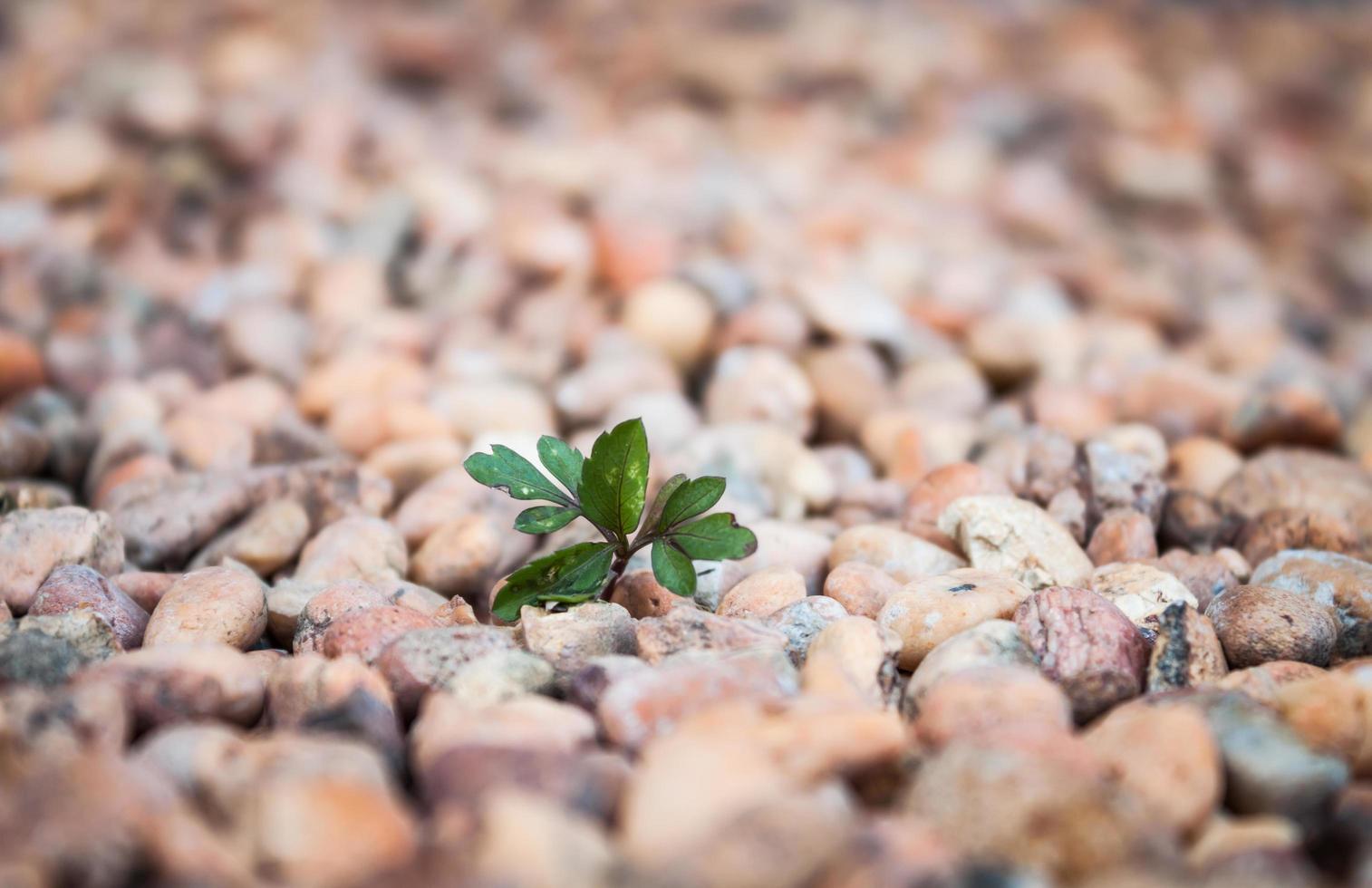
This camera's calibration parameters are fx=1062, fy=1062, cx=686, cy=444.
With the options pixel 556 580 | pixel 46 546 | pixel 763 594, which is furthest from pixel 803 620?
pixel 46 546

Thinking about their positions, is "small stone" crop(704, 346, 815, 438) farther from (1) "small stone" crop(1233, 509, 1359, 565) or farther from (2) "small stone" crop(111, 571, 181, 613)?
(2) "small stone" crop(111, 571, 181, 613)

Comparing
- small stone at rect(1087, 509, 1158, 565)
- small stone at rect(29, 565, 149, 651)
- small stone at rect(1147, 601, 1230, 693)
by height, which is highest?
small stone at rect(1147, 601, 1230, 693)

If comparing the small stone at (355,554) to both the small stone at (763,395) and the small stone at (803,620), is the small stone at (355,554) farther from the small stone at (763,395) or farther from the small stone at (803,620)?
the small stone at (763,395)

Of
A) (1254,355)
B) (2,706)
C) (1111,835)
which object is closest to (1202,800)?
(1111,835)

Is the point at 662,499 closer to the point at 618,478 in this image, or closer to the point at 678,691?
the point at 618,478

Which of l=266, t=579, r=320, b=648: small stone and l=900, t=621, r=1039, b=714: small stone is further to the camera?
→ l=266, t=579, r=320, b=648: small stone

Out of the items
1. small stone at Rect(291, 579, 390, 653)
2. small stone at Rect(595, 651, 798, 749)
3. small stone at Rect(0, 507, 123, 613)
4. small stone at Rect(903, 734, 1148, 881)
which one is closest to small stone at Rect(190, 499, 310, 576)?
small stone at Rect(0, 507, 123, 613)

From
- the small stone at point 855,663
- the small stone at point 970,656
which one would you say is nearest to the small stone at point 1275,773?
the small stone at point 970,656
